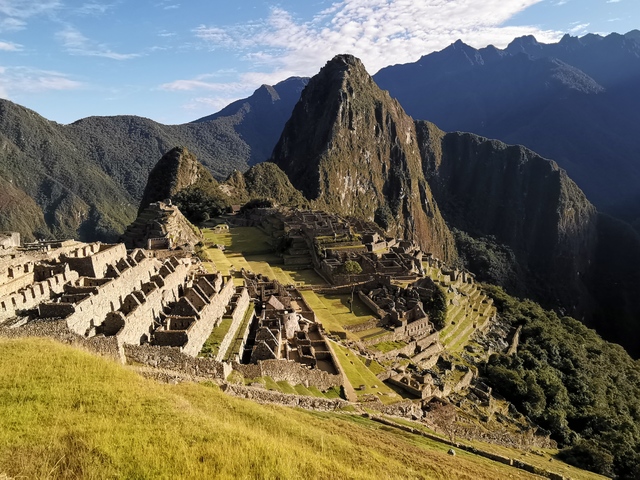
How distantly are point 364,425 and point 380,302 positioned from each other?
916 inches

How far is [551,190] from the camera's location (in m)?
192

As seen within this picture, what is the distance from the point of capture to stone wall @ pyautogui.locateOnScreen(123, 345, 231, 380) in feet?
49.4

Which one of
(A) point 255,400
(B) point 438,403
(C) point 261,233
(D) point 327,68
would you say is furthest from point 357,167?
(A) point 255,400

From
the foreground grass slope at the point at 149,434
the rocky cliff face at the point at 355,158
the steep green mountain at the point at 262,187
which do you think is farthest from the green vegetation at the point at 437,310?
the rocky cliff face at the point at 355,158

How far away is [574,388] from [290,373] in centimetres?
3638

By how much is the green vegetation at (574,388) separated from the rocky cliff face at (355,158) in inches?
3642

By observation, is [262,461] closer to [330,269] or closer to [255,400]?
[255,400]

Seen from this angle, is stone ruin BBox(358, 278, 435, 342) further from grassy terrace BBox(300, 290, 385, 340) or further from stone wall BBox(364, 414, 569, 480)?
stone wall BBox(364, 414, 569, 480)

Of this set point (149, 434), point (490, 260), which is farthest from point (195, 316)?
point (490, 260)

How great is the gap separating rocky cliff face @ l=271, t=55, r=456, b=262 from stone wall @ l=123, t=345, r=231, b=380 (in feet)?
431

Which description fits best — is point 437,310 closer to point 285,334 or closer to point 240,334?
point 285,334

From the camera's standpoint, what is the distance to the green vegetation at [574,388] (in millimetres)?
31109

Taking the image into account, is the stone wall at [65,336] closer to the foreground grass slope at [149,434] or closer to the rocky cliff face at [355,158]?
the foreground grass slope at [149,434]

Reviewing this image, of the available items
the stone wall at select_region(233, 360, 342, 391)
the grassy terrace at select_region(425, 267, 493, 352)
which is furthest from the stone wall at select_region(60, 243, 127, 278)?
the grassy terrace at select_region(425, 267, 493, 352)
